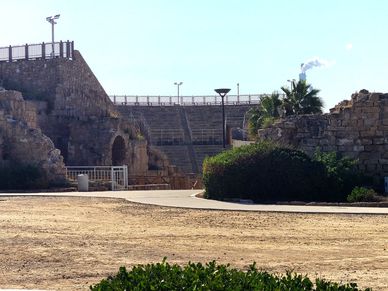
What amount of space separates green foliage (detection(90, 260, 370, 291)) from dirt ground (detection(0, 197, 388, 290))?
9.89 ft

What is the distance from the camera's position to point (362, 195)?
73.2ft

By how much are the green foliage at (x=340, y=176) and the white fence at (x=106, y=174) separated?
13070 millimetres

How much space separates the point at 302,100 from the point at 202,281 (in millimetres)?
30186

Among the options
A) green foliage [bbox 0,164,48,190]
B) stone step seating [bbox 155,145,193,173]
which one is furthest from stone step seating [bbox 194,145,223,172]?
green foliage [bbox 0,164,48,190]

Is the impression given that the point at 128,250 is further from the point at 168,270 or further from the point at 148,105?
the point at 148,105

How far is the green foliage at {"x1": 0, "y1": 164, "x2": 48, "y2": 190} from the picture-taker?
3347 cm

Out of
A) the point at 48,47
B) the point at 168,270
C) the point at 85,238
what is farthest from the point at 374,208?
the point at 48,47

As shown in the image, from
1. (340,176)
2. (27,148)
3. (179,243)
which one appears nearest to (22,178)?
(27,148)

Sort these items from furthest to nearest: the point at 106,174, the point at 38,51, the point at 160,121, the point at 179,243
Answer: the point at 160,121, the point at 38,51, the point at 106,174, the point at 179,243

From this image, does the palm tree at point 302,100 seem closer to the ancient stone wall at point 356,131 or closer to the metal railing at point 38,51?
the ancient stone wall at point 356,131

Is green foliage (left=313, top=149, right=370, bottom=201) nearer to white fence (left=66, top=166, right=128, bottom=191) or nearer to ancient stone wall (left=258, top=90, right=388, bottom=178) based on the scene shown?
ancient stone wall (left=258, top=90, right=388, bottom=178)

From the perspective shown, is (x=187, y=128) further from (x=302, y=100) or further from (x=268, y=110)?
(x=302, y=100)

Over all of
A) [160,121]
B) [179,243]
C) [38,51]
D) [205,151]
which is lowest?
[179,243]

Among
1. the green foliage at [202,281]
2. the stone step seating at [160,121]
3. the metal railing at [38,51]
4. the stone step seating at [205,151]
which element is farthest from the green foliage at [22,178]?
the green foliage at [202,281]
